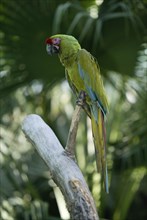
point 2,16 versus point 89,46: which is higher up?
point 2,16

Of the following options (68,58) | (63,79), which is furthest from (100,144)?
(63,79)

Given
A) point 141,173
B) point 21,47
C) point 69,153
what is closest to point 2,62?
point 21,47

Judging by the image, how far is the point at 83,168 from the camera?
158 inches

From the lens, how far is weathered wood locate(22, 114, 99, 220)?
1.85m

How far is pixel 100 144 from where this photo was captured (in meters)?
2.27

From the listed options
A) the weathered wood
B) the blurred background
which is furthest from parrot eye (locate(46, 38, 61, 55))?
the blurred background

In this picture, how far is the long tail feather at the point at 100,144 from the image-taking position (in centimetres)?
219

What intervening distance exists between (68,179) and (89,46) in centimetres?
194

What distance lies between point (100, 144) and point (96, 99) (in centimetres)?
26

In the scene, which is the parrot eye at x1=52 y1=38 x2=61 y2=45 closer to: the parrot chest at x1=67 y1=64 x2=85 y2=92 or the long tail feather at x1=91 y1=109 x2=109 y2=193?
the parrot chest at x1=67 y1=64 x2=85 y2=92

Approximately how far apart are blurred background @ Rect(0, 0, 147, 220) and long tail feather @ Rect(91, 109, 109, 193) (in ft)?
4.13

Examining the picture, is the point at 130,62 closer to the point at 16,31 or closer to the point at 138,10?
the point at 138,10

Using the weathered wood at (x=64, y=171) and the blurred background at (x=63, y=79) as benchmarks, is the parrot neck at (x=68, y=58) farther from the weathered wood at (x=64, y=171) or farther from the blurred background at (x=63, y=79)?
the blurred background at (x=63, y=79)

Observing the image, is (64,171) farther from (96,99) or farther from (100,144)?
(96,99)
